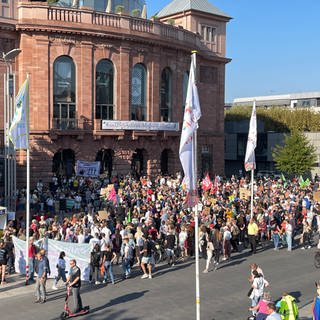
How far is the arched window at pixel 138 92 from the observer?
46.1 meters

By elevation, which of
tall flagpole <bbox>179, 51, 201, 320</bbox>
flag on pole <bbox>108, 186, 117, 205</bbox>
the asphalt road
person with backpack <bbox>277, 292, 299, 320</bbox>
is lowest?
the asphalt road

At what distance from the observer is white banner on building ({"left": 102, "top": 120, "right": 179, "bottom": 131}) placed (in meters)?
43.5

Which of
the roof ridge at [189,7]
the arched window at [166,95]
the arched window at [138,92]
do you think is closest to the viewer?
the arched window at [138,92]

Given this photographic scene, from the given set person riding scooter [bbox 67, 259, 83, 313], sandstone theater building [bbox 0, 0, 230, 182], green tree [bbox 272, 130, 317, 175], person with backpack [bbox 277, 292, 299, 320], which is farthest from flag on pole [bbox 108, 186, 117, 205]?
green tree [bbox 272, 130, 317, 175]

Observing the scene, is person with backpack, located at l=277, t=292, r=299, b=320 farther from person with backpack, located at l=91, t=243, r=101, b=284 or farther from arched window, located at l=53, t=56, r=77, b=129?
arched window, located at l=53, t=56, r=77, b=129

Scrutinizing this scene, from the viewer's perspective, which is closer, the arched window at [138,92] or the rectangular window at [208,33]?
the arched window at [138,92]

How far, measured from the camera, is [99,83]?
4416cm

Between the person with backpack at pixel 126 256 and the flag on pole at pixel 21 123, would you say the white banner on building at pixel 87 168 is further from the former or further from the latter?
the person with backpack at pixel 126 256

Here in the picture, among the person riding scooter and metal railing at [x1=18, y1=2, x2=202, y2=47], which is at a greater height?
metal railing at [x1=18, y1=2, x2=202, y2=47]

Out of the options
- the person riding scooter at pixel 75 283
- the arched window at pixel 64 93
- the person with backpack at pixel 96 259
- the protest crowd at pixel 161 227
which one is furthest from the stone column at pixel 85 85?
the person riding scooter at pixel 75 283

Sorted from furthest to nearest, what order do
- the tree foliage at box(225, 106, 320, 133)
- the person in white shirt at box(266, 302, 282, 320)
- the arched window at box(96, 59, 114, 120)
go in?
the tree foliage at box(225, 106, 320, 133), the arched window at box(96, 59, 114, 120), the person in white shirt at box(266, 302, 282, 320)

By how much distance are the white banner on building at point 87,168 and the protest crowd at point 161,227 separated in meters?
1.00

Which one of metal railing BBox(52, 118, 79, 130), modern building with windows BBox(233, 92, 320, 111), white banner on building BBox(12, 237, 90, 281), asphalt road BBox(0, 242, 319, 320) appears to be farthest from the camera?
modern building with windows BBox(233, 92, 320, 111)

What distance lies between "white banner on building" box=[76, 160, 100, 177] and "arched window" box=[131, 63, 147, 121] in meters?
7.41
